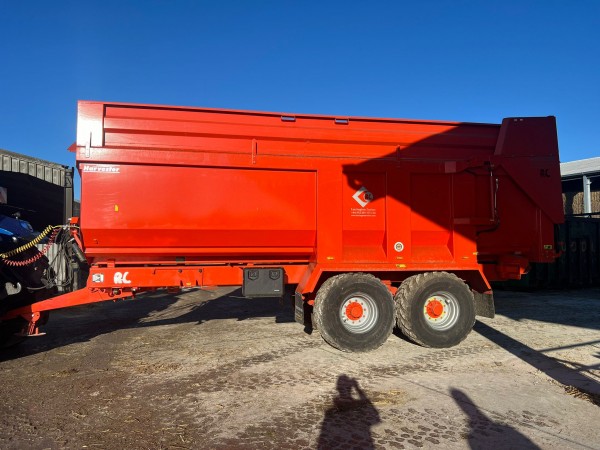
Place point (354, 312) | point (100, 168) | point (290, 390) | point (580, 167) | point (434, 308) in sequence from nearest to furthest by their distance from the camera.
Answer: point (290, 390) < point (100, 168) < point (354, 312) < point (434, 308) < point (580, 167)

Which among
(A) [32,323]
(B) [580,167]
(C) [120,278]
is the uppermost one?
(B) [580,167]

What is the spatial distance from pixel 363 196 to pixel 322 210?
664mm

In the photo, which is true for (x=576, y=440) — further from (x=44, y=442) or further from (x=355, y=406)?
(x=44, y=442)

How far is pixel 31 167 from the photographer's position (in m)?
11.5

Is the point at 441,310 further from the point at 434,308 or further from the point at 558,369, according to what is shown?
the point at 558,369

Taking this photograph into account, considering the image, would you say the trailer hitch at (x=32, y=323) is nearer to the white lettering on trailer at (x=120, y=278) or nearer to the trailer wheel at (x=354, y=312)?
the white lettering on trailer at (x=120, y=278)

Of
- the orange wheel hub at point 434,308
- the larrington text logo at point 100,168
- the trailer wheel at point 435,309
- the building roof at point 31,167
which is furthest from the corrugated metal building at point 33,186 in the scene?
the orange wheel hub at point 434,308

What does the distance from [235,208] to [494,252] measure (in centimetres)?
415

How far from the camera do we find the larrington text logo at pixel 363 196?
240 inches

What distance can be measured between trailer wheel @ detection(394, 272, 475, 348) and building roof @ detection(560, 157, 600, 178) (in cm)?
1654

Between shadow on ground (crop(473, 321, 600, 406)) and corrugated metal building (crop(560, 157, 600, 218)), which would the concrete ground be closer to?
shadow on ground (crop(473, 321, 600, 406))

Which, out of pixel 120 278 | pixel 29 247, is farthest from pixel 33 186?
pixel 120 278

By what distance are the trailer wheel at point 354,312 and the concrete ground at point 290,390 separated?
22cm

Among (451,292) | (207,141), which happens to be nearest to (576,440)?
(451,292)
